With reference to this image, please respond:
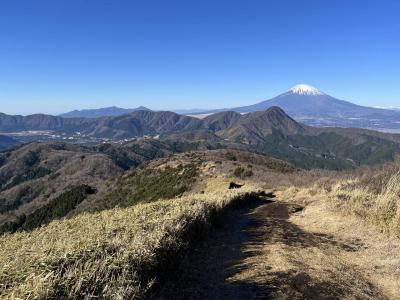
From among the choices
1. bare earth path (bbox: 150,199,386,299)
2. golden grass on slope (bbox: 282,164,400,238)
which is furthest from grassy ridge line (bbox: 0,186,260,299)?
golden grass on slope (bbox: 282,164,400,238)

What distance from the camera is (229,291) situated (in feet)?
25.6

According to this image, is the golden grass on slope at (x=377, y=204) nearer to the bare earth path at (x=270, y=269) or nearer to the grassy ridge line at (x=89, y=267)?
the bare earth path at (x=270, y=269)

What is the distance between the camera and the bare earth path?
7773 millimetres

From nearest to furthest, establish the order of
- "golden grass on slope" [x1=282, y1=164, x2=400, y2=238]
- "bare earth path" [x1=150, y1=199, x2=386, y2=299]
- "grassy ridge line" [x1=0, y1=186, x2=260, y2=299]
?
"grassy ridge line" [x1=0, y1=186, x2=260, y2=299]
"bare earth path" [x1=150, y1=199, x2=386, y2=299]
"golden grass on slope" [x1=282, y1=164, x2=400, y2=238]

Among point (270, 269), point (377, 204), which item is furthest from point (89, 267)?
point (377, 204)

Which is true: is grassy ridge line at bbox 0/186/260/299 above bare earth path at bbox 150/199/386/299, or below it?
above

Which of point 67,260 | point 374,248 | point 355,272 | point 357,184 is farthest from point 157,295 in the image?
point 357,184

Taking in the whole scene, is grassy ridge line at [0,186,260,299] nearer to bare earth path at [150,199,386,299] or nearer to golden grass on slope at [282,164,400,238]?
bare earth path at [150,199,386,299]

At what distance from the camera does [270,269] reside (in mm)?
9164

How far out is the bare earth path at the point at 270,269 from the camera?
777 centimetres

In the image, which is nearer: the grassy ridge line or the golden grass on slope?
the grassy ridge line

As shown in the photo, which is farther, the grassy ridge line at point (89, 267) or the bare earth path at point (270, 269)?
the bare earth path at point (270, 269)

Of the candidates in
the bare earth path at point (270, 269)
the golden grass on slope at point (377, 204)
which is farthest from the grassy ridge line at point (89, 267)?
the golden grass on slope at point (377, 204)

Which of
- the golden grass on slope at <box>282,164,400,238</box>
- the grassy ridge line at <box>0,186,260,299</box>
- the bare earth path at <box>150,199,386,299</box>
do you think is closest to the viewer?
the grassy ridge line at <box>0,186,260,299</box>
